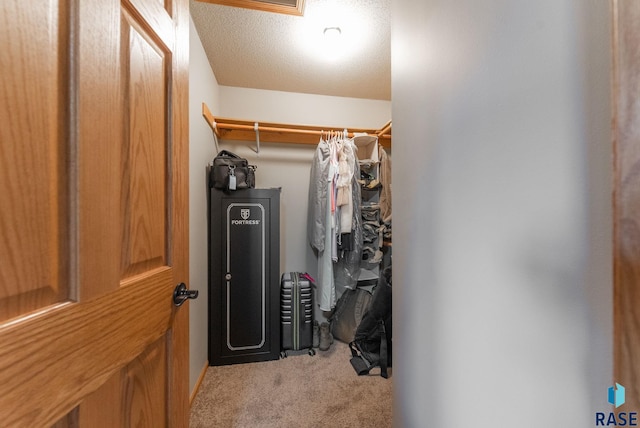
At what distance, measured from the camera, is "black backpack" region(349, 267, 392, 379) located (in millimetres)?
1709

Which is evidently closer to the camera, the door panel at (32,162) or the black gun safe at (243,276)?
the door panel at (32,162)

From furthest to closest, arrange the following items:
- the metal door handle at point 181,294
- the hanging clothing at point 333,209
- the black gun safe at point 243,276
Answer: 1. the hanging clothing at point 333,209
2. the black gun safe at point 243,276
3. the metal door handle at point 181,294

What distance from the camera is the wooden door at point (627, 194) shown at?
313 mm

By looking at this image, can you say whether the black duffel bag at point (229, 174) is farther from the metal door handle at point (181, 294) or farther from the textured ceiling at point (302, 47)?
the metal door handle at point (181, 294)

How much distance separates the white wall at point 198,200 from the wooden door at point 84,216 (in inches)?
A: 34.0

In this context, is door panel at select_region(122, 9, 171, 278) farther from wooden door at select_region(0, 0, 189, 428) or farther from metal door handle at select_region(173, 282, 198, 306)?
metal door handle at select_region(173, 282, 198, 306)

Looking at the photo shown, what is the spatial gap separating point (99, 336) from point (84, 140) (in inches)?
15.7

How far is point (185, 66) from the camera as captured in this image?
2.79 feet

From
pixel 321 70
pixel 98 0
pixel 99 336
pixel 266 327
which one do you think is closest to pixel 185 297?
pixel 99 336

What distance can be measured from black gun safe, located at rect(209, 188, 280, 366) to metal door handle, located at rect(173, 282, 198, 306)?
1.08 meters

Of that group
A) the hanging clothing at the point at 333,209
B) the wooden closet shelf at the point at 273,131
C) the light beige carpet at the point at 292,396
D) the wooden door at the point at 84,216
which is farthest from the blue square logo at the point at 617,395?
the wooden closet shelf at the point at 273,131

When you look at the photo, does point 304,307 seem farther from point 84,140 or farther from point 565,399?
point 84,140

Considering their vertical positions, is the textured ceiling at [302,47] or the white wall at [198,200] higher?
the textured ceiling at [302,47]

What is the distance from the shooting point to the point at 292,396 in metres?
1.50
